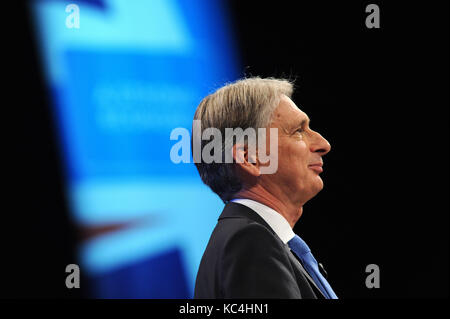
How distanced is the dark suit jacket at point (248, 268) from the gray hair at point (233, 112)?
6.9 inches

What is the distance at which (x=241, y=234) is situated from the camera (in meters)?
1.10

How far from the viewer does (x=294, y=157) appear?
4.48 feet

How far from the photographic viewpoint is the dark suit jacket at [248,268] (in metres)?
1.02

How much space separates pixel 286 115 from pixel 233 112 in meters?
0.16

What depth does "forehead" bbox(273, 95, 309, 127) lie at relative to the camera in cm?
138

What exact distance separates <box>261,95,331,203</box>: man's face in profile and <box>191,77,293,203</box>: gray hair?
4 centimetres

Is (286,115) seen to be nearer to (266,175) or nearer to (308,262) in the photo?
(266,175)

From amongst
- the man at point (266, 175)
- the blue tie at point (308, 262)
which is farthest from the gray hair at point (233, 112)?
the blue tie at point (308, 262)

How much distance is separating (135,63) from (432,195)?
5.83 ft

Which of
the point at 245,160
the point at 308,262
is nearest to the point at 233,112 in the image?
the point at 245,160

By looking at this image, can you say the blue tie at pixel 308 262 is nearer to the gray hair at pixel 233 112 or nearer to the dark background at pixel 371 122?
the gray hair at pixel 233 112

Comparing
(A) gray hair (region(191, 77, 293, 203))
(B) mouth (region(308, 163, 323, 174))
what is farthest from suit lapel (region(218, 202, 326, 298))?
(B) mouth (region(308, 163, 323, 174))

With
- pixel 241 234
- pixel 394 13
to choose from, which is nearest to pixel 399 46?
pixel 394 13

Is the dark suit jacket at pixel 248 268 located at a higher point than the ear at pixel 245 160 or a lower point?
lower
